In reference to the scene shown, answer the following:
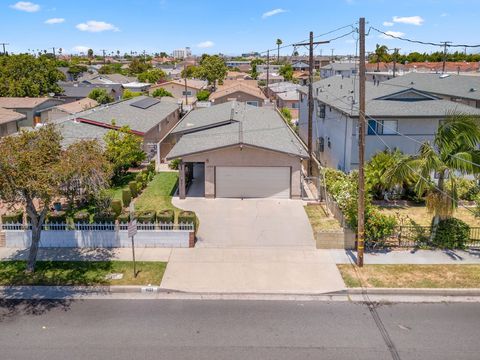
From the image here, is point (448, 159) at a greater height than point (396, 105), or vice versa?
point (396, 105)

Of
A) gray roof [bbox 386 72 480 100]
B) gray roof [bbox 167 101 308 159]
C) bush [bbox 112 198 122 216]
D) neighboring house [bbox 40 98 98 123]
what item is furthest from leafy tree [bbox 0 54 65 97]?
bush [bbox 112 198 122 216]

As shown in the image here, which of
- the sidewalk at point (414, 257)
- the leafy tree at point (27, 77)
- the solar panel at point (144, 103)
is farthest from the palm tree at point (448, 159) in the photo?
the leafy tree at point (27, 77)

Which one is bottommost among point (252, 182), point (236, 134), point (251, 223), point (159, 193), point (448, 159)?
point (251, 223)

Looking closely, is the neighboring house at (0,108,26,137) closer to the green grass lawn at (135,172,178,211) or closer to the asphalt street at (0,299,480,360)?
the green grass lawn at (135,172,178,211)

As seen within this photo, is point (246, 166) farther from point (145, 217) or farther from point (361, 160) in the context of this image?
point (361, 160)

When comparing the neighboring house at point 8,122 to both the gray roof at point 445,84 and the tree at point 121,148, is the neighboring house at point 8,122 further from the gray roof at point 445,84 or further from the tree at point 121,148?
the gray roof at point 445,84

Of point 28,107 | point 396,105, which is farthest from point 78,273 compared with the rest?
point 28,107
